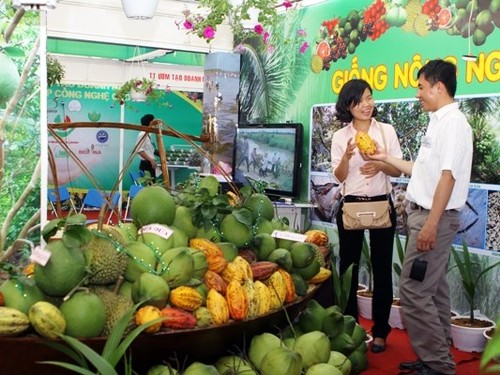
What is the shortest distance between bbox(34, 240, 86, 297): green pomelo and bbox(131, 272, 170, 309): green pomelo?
0.49ft

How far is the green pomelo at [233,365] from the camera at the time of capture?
6.23ft

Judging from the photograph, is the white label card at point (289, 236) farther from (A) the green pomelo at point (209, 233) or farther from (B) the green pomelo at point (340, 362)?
(B) the green pomelo at point (340, 362)

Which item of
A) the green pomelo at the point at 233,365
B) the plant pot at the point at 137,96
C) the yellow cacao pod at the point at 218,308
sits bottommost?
the green pomelo at the point at 233,365

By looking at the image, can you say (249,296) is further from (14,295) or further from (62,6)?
(62,6)

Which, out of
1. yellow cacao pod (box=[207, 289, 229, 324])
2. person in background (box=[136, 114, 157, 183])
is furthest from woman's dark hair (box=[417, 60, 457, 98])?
person in background (box=[136, 114, 157, 183])

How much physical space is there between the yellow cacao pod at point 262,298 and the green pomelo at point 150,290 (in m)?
0.30

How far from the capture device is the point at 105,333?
1761 millimetres

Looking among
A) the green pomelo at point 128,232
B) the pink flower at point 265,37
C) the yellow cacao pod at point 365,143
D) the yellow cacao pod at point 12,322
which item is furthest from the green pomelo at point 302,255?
the pink flower at point 265,37

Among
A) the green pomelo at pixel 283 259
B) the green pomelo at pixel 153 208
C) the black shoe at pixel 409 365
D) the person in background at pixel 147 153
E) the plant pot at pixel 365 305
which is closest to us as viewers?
the green pomelo at pixel 153 208

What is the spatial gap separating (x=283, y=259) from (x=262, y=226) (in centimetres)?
25

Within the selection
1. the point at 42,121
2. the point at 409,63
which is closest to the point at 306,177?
the point at 409,63

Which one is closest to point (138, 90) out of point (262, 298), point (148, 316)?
point (262, 298)

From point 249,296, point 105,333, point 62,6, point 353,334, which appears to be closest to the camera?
point 105,333

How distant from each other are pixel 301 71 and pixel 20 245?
4.74 metres
